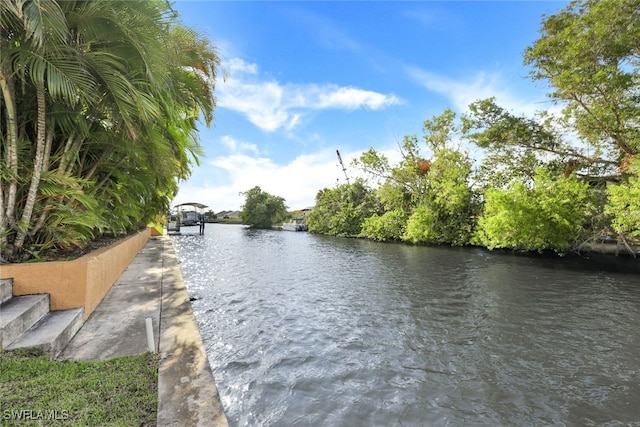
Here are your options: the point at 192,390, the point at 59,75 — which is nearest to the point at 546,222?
the point at 192,390

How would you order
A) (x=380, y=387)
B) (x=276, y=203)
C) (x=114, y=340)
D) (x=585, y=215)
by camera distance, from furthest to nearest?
(x=276, y=203)
(x=585, y=215)
(x=380, y=387)
(x=114, y=340)

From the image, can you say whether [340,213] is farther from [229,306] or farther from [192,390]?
[192,390]

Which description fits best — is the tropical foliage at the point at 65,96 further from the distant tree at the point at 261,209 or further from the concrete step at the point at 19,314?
the distant tree at the point at 261,209

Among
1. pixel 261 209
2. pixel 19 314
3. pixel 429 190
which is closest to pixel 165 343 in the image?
pixel 19 314

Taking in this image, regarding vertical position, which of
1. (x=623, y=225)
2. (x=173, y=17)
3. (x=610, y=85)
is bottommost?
(x=623, y=225)

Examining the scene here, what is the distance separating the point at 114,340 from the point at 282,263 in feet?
32.6

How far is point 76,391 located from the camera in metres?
2.11

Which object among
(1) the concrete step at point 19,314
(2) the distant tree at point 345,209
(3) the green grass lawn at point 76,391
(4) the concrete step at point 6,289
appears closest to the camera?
(3) the green grass lawn at point 76,391

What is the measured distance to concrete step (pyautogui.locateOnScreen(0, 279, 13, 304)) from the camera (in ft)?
9.76

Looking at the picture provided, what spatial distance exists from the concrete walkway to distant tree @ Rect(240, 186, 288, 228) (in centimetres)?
5361

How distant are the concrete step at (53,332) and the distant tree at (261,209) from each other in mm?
55612

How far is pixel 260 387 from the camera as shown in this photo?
10.9ft

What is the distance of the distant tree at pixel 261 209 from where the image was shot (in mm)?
58688

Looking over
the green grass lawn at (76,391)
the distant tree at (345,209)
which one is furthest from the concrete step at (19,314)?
the distant tree at (345,209)
